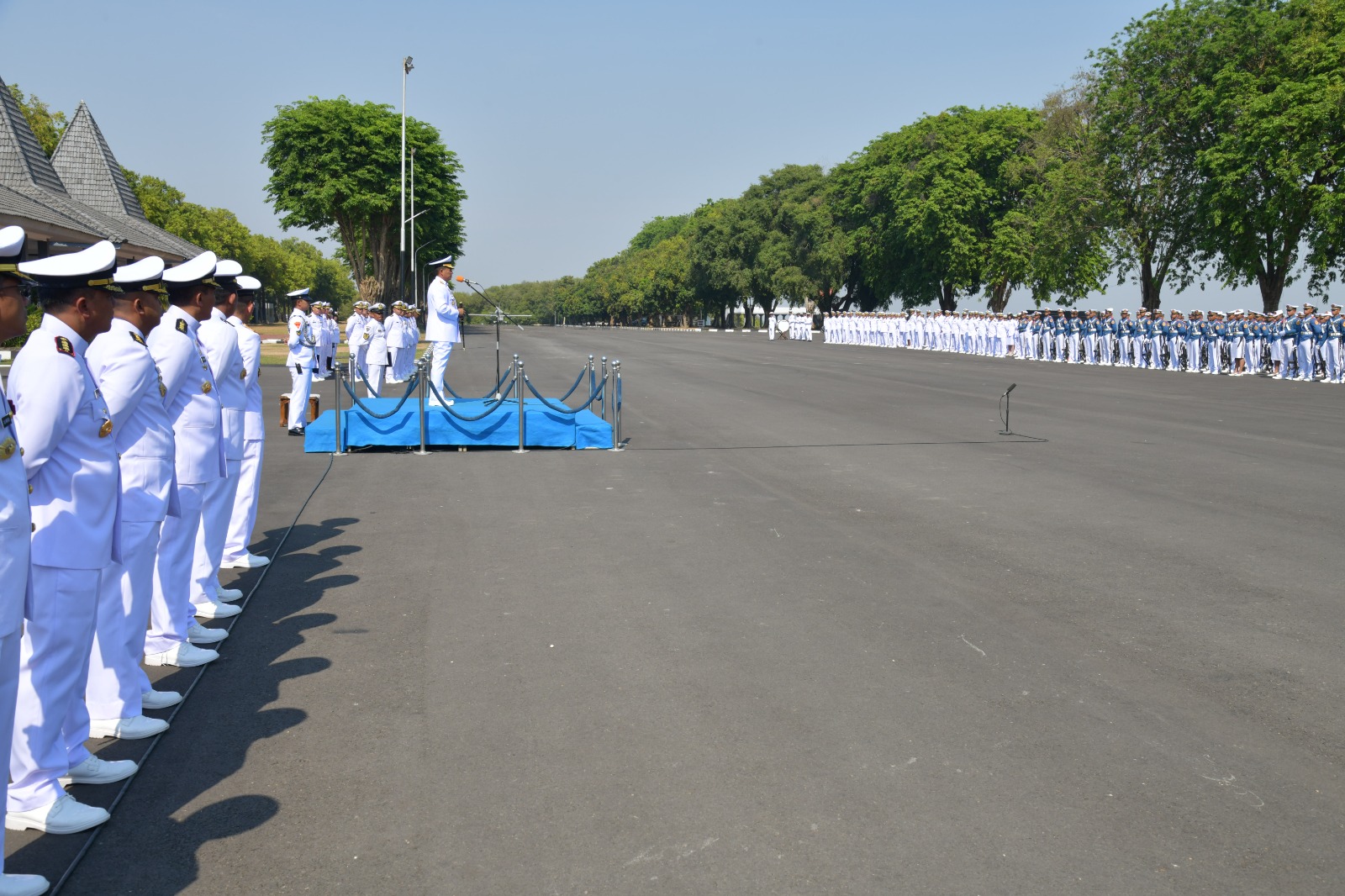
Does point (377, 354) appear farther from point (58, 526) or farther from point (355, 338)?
point (58, 526)

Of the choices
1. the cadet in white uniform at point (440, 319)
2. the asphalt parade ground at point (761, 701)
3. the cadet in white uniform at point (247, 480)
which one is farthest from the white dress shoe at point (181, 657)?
the cadet in white uniform at point (440, 319)

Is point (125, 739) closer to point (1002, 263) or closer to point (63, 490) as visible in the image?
point (63, 490)

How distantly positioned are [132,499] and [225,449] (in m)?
1.79

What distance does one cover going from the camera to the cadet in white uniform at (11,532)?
332 cm

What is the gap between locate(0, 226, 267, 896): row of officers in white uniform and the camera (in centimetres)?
380

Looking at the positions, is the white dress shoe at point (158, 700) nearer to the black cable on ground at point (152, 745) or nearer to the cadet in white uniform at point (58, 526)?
the black cable on ground at point (152, 745)

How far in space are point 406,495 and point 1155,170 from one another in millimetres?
41033

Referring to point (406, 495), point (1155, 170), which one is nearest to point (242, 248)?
point (1155, 170)

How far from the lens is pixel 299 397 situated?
17031 mm

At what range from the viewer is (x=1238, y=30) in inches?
1519

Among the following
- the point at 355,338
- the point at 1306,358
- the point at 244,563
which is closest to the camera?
the point at 244,563

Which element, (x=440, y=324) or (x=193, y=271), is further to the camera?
(x=440, y=324)

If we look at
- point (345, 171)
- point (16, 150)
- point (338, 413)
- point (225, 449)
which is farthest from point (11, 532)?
point (345, 171)

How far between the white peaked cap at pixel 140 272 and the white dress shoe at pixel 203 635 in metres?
2.05
